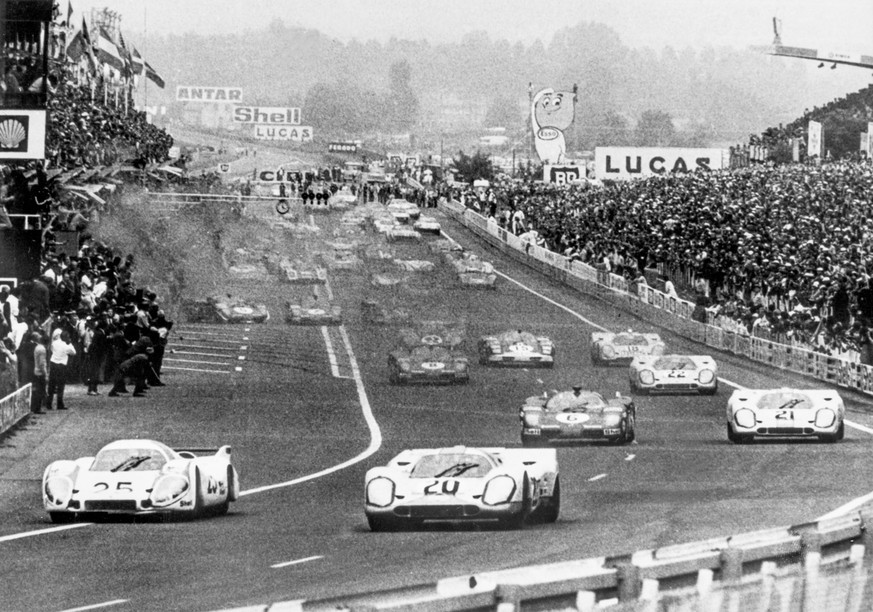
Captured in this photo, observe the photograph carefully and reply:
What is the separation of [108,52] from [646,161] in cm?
5190

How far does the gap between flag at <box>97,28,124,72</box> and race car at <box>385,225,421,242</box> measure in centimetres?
2377

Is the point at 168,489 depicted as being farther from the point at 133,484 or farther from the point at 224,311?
the point at 224,311

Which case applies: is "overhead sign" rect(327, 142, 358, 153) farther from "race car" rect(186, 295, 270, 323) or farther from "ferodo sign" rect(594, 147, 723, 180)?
"race car" rect(186, 295, 270, 323)

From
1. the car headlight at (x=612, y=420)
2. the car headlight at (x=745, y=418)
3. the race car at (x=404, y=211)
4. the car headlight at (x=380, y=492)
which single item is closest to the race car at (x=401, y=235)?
the race car at (x=404, y=211)

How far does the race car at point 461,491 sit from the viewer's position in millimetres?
22766

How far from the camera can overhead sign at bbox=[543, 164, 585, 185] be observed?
4518 inches

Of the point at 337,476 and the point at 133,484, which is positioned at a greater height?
the point at 133,484

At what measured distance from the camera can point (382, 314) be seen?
236 feet

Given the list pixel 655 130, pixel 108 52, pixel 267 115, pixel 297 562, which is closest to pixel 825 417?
pixel 297 562

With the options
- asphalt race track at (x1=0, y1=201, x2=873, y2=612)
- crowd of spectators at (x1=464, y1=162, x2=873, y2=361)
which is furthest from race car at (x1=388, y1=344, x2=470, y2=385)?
crowd of spectators at (x1=464, y1=162, x2=873, y2=361)

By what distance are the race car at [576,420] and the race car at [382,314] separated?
35306 millimetres

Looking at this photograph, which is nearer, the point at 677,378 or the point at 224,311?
the point at 677,378

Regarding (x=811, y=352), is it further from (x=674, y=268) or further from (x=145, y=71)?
(x=145, y=71)

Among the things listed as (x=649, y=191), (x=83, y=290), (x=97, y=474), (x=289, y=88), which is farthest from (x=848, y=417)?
(x=289, y=88)
